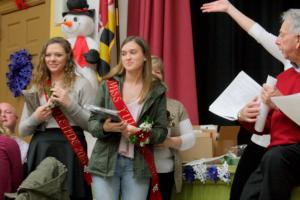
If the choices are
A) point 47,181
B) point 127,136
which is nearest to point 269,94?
point 127,136

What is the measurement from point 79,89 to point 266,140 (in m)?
0.94

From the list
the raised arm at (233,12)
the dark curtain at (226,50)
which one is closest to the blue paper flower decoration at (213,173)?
the raised arm at (233,12)

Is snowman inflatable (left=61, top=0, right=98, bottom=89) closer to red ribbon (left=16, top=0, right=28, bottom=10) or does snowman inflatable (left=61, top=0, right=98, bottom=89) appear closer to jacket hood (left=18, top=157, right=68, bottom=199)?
red ribbon (left=16, top=0, right=28, bottom=10)

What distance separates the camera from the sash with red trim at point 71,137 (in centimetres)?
235

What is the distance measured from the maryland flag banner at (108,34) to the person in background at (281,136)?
170 cm

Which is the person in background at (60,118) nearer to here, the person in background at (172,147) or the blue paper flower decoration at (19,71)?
the person in background at (172,147)

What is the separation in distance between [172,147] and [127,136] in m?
0.32

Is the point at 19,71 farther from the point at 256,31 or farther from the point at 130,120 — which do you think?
the point at 256,31

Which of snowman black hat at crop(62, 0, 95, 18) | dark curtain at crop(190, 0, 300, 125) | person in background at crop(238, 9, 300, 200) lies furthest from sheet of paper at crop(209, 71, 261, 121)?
snowman black hat at crop(62, 0, 95, 18)

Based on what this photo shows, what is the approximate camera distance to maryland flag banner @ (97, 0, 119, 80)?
11.5 feet

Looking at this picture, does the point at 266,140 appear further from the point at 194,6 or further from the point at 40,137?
the point at 194,6

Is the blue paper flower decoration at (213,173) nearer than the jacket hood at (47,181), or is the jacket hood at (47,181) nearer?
the jacket hood at (47,181)

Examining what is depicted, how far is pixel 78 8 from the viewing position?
3656mm

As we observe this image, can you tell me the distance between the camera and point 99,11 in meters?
3.65
